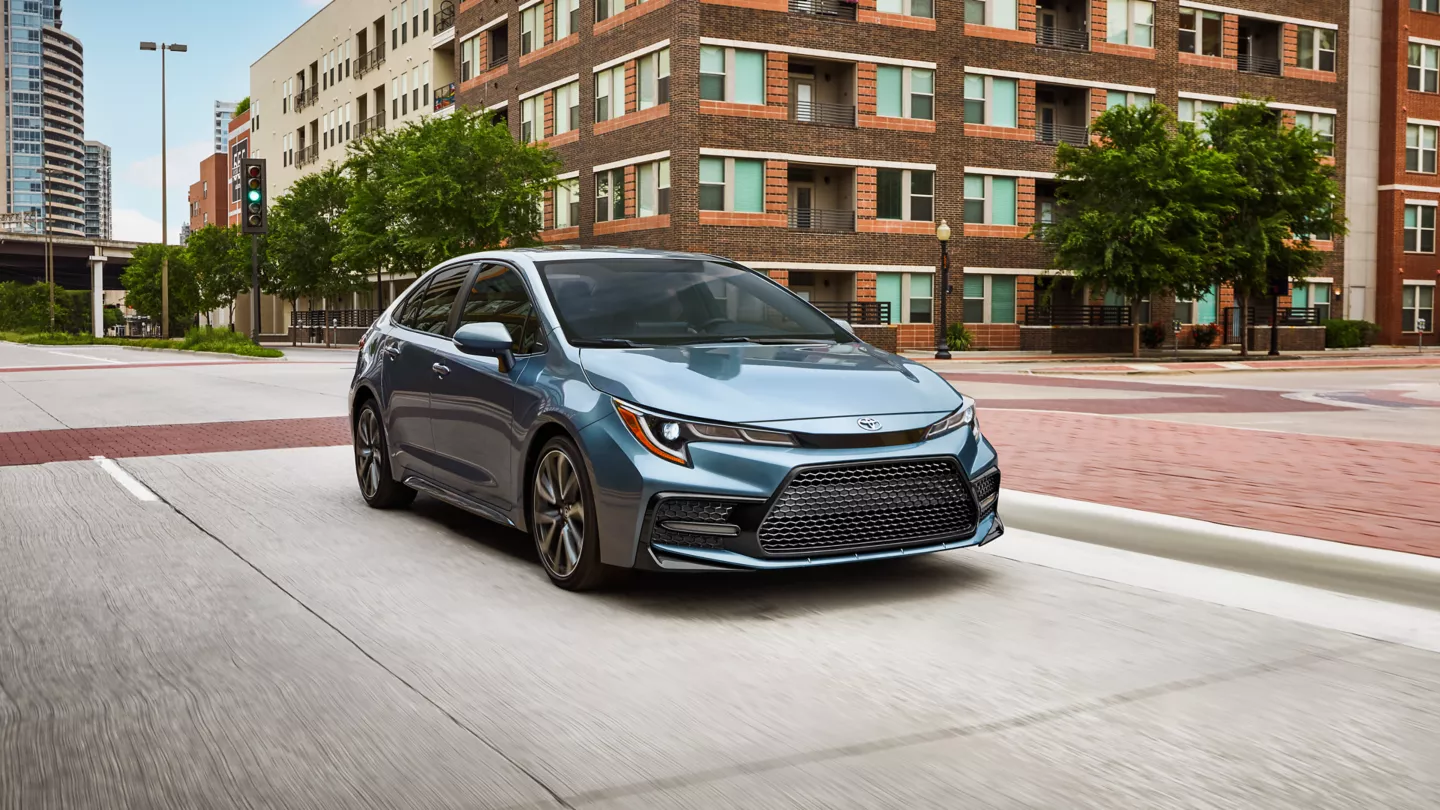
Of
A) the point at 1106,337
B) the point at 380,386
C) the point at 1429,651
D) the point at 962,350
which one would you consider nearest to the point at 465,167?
the point at 962,350

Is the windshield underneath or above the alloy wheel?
above

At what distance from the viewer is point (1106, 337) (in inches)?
1944

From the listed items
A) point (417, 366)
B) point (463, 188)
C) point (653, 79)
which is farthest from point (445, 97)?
point (417, 366)

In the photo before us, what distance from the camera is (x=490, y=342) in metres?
6.56

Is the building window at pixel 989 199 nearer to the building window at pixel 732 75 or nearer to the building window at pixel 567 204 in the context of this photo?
the building window at pixel 732 75

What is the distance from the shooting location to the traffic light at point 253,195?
33406 millimetres

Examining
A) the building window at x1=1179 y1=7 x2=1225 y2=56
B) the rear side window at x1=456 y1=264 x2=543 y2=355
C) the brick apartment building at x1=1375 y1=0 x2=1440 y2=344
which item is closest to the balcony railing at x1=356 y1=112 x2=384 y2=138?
the building window at x1=1179 y1=7 x2=1225 y2=56

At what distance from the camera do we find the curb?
20.9 feet

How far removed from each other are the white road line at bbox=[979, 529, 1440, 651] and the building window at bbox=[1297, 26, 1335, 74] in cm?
5547

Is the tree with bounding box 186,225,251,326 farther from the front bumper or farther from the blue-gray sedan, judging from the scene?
the front bumper

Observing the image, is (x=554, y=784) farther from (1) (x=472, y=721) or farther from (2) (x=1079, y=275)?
(2) (x=1079, y=275)

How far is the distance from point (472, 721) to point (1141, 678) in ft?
7.32

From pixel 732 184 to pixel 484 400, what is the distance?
38223 millimetres

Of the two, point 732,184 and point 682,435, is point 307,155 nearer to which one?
point 732,184
